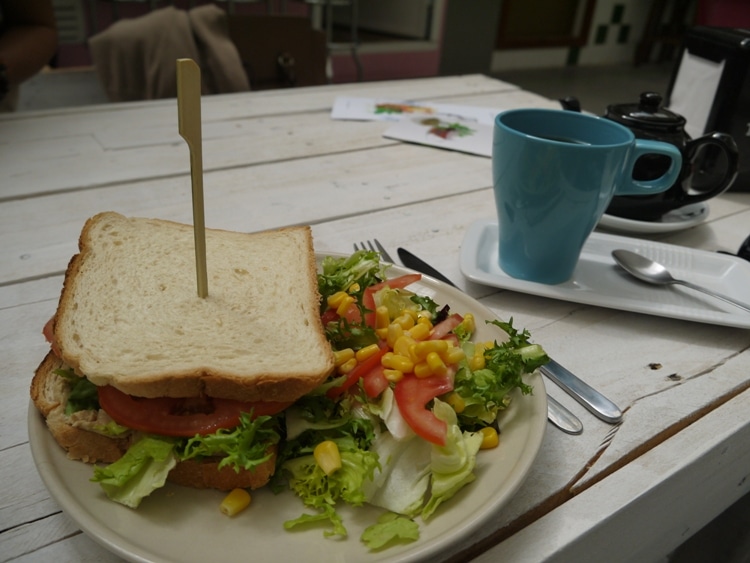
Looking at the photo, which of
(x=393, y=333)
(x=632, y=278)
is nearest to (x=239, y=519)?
(x=393, y=333)

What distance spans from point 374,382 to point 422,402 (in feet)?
0.22

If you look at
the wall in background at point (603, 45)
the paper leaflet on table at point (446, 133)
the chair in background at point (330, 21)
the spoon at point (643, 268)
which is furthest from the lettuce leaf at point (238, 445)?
the wall in background at point (603, 45)

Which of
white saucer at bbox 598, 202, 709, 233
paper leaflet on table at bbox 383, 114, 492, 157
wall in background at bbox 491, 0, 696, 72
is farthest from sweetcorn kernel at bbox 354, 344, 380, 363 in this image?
wall in background at bbox 491, 0, 696, 72

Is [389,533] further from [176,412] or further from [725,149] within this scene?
[725,149]

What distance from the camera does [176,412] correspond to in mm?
640

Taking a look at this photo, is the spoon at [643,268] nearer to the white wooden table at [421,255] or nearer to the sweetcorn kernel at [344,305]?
the white wooden table at [421,255]

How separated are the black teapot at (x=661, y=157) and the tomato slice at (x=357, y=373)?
0.75 meters

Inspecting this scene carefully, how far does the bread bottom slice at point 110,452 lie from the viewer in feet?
1.94

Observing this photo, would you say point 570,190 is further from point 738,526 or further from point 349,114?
point 349,114

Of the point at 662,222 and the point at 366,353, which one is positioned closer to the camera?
the point at 366,353

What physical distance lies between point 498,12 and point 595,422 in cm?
529

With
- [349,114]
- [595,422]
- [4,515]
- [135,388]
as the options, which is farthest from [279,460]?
[349,114]

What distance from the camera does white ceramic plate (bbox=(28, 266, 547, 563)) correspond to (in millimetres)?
516

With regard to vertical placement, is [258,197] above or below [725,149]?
below
